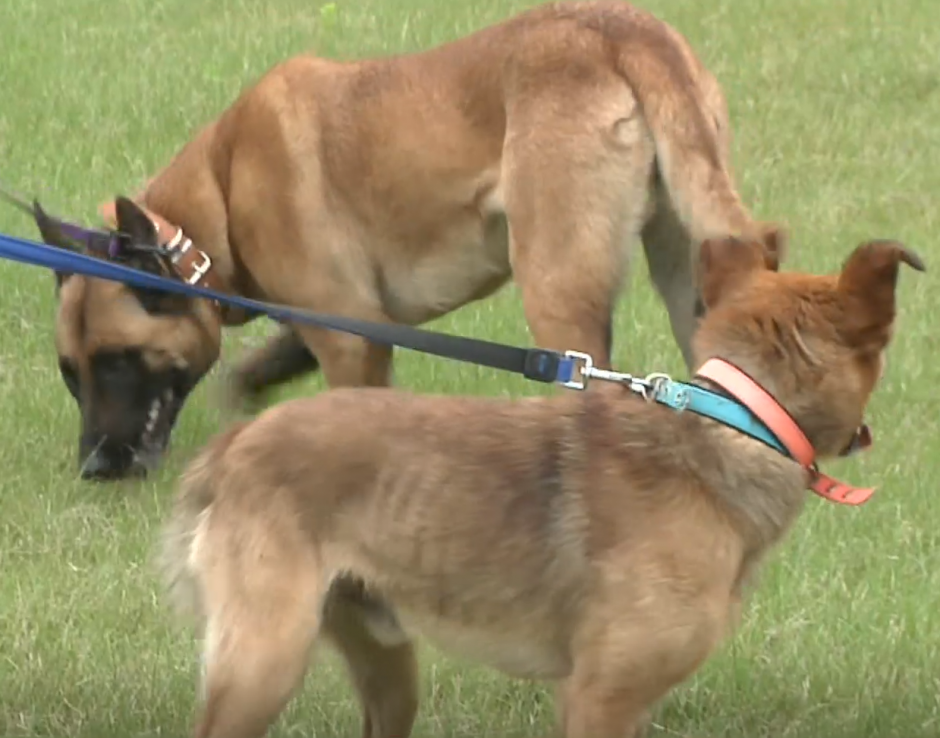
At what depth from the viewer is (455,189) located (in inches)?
243

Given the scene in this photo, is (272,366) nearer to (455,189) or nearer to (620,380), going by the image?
(455,189)

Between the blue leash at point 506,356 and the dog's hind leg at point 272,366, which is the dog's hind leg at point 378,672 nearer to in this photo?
the blue leash at point 506,356

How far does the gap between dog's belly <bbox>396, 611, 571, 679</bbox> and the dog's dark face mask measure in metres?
2.95

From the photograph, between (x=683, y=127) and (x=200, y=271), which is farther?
(x=200, y=271)

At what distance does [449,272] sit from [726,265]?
2.47m

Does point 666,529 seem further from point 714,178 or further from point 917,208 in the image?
point 917,208

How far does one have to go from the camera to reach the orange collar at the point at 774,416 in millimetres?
3824

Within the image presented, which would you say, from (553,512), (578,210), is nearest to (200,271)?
(578,210)

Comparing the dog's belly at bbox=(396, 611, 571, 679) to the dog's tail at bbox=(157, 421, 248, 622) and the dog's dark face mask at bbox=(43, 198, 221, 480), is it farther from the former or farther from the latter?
the dog's dark face mask at bbox=(43, 198, 221, 480)

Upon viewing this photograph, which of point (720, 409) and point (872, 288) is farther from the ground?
point (872, 288)

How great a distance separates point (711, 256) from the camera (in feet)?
13.3

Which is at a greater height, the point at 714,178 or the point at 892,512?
the point at 714,178

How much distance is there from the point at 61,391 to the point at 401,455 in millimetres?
4118

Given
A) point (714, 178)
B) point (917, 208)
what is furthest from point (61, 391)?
point (917, 208)
